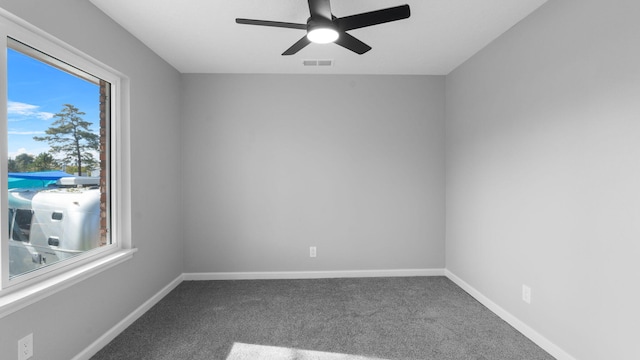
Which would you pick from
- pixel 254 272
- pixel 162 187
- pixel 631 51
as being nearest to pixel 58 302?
pixel 162 187

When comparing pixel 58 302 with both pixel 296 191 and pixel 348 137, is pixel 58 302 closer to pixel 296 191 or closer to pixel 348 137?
pixel 296 191

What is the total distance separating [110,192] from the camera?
2.51 meters

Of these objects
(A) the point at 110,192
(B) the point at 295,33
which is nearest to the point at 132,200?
(A) the point at 110,192

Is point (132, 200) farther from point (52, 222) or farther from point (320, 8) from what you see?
point (320, 8)

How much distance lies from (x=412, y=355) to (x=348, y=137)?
2.40 metres

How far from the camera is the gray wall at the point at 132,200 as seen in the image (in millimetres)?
1738

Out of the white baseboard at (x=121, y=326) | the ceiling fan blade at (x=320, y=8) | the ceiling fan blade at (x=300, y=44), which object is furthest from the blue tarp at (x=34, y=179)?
the ceiling fan blade at (x=320, y=8)

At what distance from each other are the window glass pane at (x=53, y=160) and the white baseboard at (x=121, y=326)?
0.65 meters

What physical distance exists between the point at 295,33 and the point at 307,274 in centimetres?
268

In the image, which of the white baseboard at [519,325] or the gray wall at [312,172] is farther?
the gray wall at [312,172]

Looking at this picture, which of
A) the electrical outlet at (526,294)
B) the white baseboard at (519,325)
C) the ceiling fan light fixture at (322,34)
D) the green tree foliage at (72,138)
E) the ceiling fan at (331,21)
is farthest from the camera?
the electrical outlet at (526,294)

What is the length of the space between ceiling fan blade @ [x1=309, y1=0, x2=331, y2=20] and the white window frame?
1.61m

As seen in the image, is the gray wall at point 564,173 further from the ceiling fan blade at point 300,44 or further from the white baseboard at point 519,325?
the ceiling fan blade at point 300,44

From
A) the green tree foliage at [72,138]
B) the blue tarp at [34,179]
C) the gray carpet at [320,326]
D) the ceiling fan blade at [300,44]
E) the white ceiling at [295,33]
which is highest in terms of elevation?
the white ceiling at [295,33]
